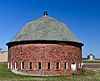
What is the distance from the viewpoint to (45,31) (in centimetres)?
5719

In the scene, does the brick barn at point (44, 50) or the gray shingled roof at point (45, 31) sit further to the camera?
the gray shingled roof at point (45, 31)

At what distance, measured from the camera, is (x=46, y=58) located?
5534 cm

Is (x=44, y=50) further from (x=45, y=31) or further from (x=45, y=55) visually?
(x=45, y=31)

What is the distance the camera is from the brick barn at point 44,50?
182ft

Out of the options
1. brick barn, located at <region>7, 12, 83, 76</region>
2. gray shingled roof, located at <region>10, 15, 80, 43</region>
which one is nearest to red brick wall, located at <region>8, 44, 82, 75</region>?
brick barn, located at <region>7, 12, 83, 76</region>

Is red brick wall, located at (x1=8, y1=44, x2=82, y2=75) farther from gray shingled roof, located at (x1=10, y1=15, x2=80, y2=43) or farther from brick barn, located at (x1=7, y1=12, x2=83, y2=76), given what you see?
gray shingled roof, located at (x1=10, y1=15, x2=80, y2=43)

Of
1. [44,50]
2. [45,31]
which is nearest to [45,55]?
[44,50]

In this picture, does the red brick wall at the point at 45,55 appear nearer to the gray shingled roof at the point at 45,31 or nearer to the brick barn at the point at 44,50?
the brick barn at the point at 44,50

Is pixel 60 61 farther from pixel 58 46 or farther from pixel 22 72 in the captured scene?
pixel 22 72

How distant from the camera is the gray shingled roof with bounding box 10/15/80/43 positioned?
185ft

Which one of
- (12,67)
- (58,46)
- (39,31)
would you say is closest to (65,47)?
(58,46)

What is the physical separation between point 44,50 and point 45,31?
3.66m

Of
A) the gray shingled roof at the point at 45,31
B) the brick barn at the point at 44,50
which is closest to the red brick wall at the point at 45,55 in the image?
the brick barn at the point at 44,50

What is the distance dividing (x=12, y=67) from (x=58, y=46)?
928 centimetres
